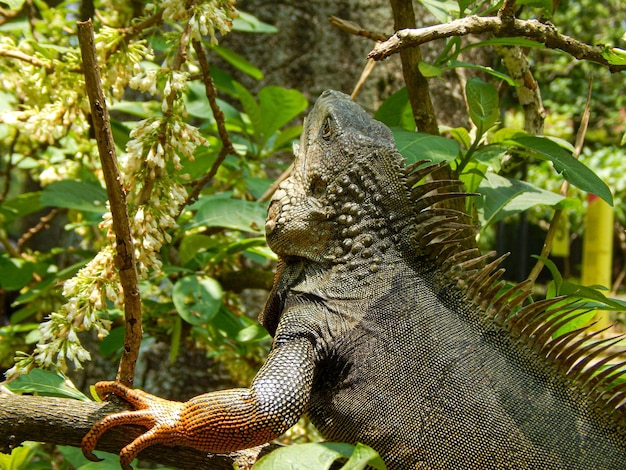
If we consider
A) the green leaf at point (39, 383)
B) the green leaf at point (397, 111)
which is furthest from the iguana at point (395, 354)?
the green leaf at point (397, 111)

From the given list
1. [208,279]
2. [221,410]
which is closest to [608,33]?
[208,279]

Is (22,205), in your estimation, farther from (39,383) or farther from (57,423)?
(57,423)

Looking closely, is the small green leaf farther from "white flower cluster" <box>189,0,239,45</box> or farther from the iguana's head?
"white flower cluster" <box>189,0,239,45</box>

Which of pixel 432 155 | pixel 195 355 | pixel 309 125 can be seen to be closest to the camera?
pixel 432 155

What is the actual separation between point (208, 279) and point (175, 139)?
3.80ft

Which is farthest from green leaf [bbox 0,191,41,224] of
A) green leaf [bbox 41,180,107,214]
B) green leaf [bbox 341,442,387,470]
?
green leaf [bbox 341,442,387,470]

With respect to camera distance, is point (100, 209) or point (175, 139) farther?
point (100, 209)

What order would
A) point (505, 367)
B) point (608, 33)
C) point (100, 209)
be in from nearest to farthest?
1. point (505, 367)
2. point (100, 209)
3. point (608, 33)

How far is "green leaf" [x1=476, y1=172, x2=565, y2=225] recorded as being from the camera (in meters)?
3.07

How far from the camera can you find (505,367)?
2408mm

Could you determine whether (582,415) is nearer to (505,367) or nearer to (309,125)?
(505,367)

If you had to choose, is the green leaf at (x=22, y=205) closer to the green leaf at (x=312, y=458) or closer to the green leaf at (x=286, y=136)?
the green leaf at (x=286, y=136)

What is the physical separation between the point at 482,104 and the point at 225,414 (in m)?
1.66

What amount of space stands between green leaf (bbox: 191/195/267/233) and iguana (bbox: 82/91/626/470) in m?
0.58
